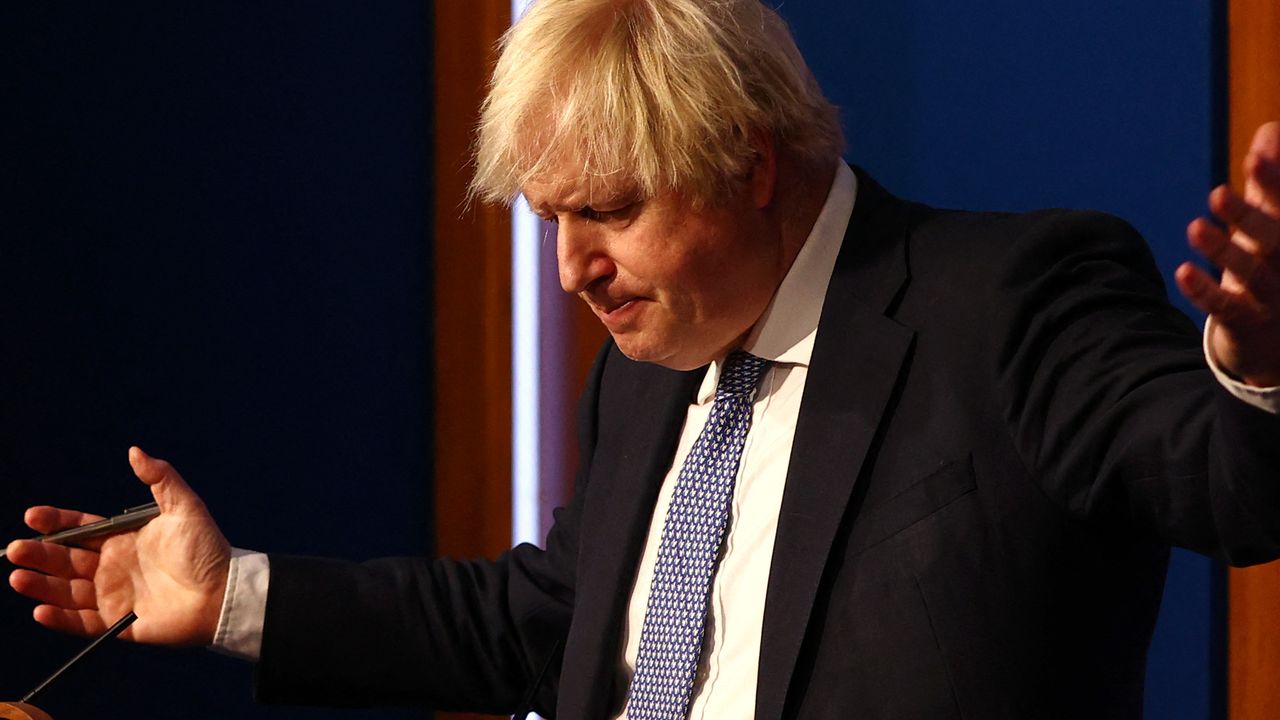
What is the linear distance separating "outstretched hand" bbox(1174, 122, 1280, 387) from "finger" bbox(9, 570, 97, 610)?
1.20m

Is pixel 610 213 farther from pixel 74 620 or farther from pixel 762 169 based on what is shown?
pixel 74 620

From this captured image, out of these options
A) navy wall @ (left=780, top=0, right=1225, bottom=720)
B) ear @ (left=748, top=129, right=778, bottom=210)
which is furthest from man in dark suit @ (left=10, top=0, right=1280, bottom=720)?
navy wall @ (left=780, top=0, right=1225, bottom=720)

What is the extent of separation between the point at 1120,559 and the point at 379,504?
54.8 inches

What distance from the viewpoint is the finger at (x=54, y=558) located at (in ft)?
4.94

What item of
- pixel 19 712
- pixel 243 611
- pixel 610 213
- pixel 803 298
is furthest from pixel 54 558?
pixel 803 298

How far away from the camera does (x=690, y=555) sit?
142cm

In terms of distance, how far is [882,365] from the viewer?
1.32 m

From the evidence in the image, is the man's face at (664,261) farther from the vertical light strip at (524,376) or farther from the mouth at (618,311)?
the vertical light strip at (524,376)

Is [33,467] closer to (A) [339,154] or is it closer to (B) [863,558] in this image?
(A) [339,154]

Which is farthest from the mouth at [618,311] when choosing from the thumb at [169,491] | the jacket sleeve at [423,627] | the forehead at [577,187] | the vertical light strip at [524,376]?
the vertical light strip at [524,376]

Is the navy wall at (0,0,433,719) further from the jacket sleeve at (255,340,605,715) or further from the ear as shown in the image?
the ear

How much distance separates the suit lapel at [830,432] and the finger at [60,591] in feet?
2.50

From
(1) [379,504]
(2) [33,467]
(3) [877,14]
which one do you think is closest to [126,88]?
(2) [33,467]

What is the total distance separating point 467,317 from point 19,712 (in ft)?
4.06
